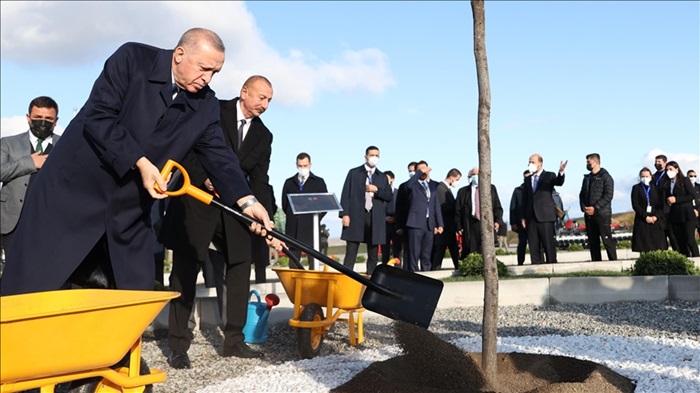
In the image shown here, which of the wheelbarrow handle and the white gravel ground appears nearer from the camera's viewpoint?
the wheelbarrow handle

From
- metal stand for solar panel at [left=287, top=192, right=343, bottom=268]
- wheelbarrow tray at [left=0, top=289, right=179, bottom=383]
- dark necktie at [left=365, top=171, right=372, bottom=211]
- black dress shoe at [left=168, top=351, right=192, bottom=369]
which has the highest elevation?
dark necktie at [left=365, top=171, right=372, bottom=211]

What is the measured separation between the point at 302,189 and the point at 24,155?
6092mm

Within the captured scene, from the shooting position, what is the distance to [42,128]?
6477mm

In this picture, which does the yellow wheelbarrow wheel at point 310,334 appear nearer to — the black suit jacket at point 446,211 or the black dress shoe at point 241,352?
the black dress shoe at point 241,352

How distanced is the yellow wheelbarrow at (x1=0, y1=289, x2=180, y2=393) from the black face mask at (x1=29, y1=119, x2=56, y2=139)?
3.48 metres

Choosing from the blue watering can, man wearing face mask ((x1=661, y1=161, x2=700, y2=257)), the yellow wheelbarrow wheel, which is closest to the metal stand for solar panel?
the blue watering can

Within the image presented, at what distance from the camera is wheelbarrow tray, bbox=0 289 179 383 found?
2.73 m

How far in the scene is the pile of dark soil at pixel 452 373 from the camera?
4539 mm

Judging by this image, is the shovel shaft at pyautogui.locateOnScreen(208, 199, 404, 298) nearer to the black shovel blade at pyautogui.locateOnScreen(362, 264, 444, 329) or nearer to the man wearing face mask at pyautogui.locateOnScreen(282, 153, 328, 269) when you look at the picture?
the black shovel blade at pyautogui.locateOnScreen(362, 264, 444, 329)

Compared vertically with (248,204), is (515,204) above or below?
above

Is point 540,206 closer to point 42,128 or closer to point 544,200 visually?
point 544,200

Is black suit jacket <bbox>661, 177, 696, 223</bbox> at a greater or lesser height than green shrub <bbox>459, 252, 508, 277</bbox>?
greater

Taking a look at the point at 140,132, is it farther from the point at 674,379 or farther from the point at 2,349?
the point at 674,379

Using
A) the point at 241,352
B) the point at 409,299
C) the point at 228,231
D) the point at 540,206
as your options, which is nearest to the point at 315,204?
the point at 228,231
